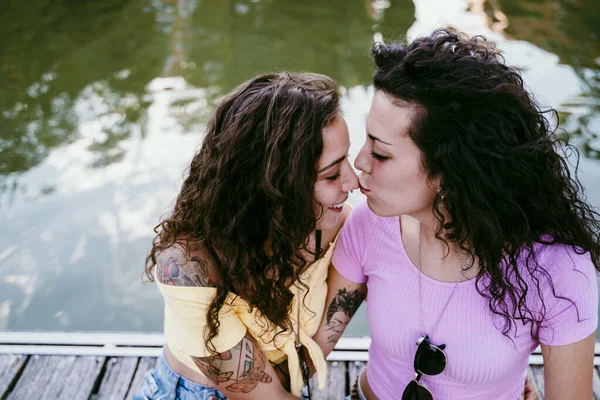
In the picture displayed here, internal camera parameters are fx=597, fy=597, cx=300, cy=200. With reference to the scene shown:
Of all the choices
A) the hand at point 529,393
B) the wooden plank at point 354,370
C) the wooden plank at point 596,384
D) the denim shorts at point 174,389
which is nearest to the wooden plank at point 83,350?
the denim shorts at point 174,389

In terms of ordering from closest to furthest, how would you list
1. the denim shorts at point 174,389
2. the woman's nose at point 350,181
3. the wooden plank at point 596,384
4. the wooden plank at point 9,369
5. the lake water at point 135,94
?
1. the woman's nose at point 350,181
2. the denim shorts at point 174,389
3. the wooden plank at point 596,384
4. the wooden plank at point 9,369
5. the lake water at point 135,94

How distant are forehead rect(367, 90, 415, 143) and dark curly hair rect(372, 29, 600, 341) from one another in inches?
0.7

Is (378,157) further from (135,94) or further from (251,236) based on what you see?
(135,94)

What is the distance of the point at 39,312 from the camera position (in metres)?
3.47

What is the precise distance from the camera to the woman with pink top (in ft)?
4.66

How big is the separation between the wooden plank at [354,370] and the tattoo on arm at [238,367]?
0.65m

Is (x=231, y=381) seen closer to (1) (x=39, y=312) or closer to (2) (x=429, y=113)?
(2) (x=429, y=113)

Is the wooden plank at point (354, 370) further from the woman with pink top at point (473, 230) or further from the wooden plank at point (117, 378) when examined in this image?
the wooden plank at point (117, 378)

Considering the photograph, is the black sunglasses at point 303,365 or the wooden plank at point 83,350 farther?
the wooden plank at point 83,350

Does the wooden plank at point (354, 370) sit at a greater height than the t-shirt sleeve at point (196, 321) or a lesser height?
lesser

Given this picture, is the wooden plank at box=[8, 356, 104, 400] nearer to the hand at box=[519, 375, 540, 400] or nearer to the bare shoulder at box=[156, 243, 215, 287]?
the bare shoulder at box=[156, 243, 215, 287]

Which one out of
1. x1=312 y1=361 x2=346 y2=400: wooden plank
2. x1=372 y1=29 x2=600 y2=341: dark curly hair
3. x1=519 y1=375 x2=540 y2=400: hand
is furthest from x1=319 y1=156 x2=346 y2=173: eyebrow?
x1=312 y1=361 x2=346 y2=400: wooden plank

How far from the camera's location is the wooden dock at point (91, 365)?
88.6 inches

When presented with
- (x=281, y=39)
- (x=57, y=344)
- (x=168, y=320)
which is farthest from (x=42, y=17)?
(x=168, y=320)
